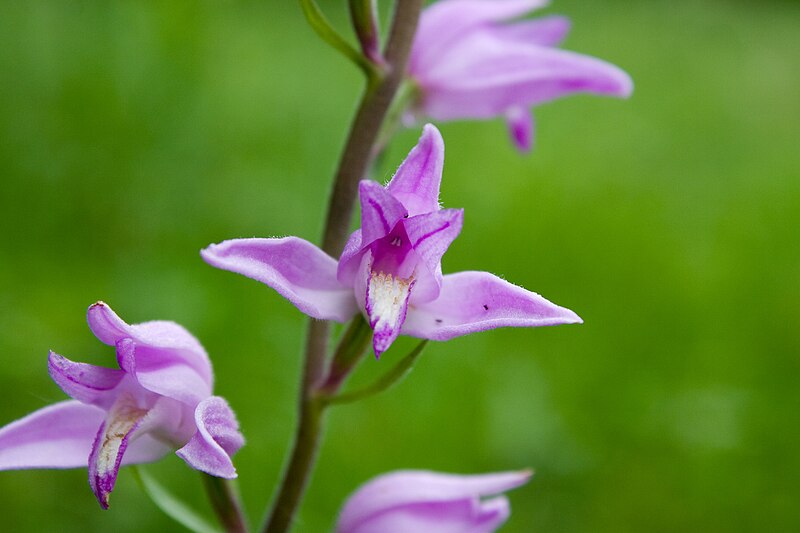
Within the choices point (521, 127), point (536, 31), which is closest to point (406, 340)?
point (521, 127)

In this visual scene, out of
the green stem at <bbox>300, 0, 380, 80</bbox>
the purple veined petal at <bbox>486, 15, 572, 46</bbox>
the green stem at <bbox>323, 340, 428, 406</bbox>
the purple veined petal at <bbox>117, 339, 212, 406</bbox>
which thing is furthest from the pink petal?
the purple veined petal at <bbox>486, 15, 572, 46</bbox>

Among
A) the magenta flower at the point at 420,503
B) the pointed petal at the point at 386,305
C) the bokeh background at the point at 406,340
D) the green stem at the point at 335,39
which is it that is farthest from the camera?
the bokeh background at the point at 406,340

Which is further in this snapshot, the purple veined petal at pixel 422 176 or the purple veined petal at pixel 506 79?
the purple veined petal at pixel 506 79

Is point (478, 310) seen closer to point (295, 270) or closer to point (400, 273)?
point (400, 273)

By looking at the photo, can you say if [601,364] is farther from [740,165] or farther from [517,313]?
[740,165]

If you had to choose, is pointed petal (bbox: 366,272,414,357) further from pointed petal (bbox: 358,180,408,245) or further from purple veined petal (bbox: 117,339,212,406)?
purple veined petal (bbox: 117,339,212,406)

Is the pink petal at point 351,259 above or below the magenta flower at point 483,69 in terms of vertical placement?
below

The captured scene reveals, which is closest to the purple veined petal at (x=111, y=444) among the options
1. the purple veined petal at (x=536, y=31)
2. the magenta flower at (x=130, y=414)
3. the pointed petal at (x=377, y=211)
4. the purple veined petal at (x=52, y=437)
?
the magenta flower at (x=130, y=414)

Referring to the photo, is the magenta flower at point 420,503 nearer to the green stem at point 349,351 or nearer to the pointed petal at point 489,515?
the pointed petal at point 489,515
